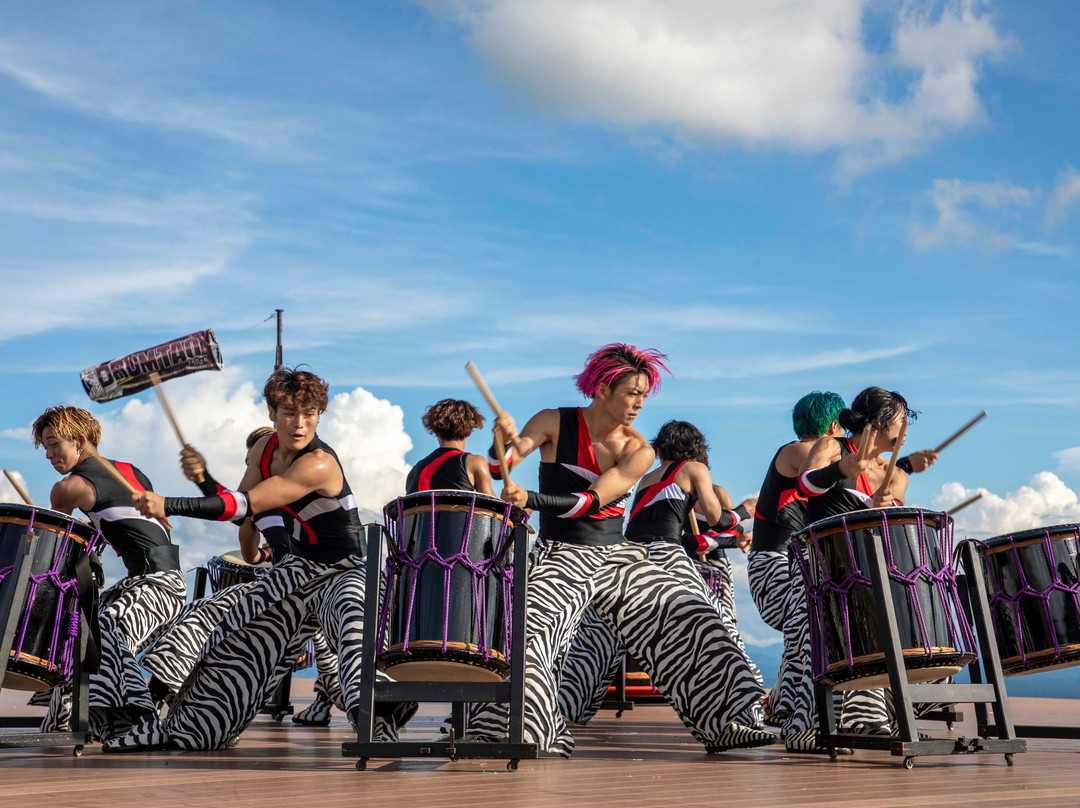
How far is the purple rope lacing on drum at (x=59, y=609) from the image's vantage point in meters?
4.39

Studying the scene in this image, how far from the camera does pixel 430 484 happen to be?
611 cm

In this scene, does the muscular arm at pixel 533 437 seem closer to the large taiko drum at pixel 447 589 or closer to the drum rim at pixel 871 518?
the large taiko drum at pixel 447 589

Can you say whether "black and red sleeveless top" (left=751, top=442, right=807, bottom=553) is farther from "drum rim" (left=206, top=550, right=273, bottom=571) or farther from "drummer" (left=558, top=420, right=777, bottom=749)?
"drum rim" (left=206, top=550, right=273, bottom=571)

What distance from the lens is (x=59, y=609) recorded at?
4527 mm

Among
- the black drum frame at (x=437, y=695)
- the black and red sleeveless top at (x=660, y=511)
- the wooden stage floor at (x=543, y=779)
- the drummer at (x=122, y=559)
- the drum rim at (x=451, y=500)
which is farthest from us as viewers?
the black and red sleeveless top at (x=660, y=511)

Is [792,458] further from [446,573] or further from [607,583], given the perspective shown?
[446,573]

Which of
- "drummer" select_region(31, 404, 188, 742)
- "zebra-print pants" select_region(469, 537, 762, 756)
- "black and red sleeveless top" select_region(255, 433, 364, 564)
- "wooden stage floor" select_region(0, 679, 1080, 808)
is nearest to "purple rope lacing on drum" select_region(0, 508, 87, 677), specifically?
"wooden stage floor" select_region(0, 679, 1080, 808)

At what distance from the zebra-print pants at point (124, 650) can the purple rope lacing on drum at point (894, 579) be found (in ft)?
9.72

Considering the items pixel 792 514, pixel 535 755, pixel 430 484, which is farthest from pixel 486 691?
pixel 792 514

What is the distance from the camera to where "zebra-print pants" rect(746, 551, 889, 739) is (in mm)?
4867

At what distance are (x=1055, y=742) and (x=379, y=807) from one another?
4272 mm

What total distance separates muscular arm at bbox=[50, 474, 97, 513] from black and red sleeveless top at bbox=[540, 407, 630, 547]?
2213 millimetres

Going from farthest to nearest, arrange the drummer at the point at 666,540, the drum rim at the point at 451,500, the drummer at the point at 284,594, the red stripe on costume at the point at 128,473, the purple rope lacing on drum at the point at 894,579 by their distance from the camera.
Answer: the red stripe on costume at the point at 128,473 < the drummer at the point at 666,540 < the drummer at the point at 284,594 < the purple rope lacing on drum at the point at 894,579 < the drum rim at the point at 451,500

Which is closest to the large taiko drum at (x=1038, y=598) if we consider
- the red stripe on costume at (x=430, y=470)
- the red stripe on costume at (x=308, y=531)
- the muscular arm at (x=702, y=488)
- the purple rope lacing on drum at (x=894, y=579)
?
the purple rope lacing on drum at (x=894, y=579)
